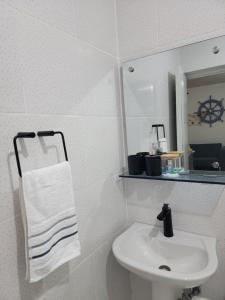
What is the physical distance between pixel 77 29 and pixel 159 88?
54 cm

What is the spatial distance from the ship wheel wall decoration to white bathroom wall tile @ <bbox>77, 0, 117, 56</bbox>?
0.61 m

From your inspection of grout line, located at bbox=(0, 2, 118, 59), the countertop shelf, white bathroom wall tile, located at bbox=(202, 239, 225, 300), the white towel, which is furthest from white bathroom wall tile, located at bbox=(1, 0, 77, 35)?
white bathroom wall tile, located at bbox=(202, 239, 225, 300)

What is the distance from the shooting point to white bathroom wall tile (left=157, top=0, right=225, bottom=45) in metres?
1.01

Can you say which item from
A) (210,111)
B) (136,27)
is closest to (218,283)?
(210,111)

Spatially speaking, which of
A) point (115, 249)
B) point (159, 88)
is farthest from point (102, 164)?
point (159, 88)

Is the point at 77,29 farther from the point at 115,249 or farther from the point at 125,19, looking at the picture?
the point at 115,249

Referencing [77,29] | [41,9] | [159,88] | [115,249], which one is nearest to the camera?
[41,9]

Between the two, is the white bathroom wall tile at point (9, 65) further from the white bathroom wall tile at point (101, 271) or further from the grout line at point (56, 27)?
the white bathroom wall tile at point (101, 271)

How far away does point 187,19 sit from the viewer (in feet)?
3.53

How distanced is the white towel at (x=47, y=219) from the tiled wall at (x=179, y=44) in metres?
0.61

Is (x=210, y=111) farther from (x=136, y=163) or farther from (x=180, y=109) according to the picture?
(x=136, y=163)

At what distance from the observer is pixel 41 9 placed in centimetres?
83

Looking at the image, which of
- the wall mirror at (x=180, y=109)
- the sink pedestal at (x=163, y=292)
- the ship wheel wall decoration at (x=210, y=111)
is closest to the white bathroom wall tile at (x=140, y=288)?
the sink pedestal at (x=163, y=292)

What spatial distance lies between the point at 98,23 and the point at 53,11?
330 millimetres
